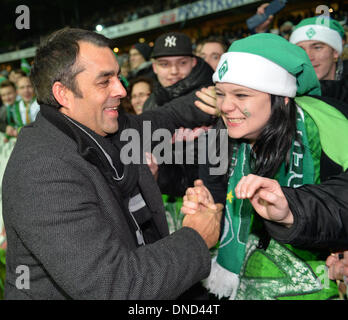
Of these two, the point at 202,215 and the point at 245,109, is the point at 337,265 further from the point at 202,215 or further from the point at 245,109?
the point at 245,109

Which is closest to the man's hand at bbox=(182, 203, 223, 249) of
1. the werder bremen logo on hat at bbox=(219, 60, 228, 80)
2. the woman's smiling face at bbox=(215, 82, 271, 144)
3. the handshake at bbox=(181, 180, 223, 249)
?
the handshake at bbox=(181, 180, 223, 249)

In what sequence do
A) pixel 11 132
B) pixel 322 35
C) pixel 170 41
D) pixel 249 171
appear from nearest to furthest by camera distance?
pixel 249 171
pixel 322 35
pixel 170 41
pixel 11 132

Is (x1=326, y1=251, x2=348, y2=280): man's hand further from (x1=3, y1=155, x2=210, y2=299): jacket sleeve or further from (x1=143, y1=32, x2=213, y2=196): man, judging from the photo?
(x1=143, y1=32, x2=213, y2=196): man

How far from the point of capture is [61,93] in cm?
162

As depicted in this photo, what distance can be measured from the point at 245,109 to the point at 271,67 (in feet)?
0.79

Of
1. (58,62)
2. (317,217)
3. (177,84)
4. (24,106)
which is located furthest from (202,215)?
(24,106)

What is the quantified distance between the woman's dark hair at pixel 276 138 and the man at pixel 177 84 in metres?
0.77

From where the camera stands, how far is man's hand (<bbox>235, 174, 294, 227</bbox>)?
1.15 m

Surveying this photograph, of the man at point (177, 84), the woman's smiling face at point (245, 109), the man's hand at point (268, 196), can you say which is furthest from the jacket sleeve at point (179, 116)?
the man's hand at point (268, 196)

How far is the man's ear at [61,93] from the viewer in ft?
5.26

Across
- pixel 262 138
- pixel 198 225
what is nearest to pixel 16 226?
pixel 198 225

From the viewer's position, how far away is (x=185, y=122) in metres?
2.37

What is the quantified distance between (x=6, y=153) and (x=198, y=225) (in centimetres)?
340

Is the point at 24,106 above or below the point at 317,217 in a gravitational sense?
above
